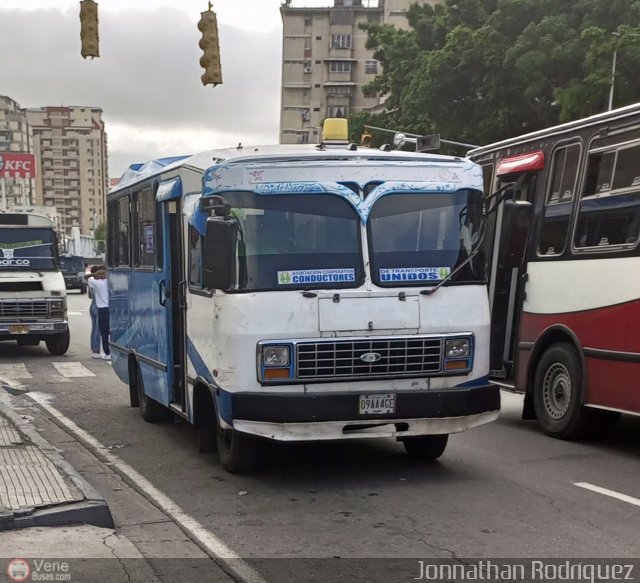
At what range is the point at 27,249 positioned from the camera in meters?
19.1

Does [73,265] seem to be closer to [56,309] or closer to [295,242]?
[56,309]

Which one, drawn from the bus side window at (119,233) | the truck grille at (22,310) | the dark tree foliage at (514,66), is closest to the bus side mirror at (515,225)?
the bus side window at (119,233)

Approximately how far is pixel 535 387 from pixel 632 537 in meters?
4.05

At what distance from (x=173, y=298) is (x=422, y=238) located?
2.83 meters

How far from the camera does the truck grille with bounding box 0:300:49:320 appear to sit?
18.2 meters

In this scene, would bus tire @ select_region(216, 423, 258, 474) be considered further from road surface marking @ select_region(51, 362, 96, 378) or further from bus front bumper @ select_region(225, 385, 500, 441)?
road surface marking @ select_region(51, 362, 96, 378)

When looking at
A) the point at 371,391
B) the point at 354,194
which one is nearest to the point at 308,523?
the point at 371,391

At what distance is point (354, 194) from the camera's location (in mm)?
7285

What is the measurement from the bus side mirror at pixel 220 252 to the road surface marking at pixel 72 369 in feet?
30.9

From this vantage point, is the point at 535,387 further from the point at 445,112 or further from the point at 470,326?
the point at 445,112

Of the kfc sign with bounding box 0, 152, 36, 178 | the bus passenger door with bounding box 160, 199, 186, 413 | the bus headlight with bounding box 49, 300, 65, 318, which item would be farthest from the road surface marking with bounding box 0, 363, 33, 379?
the kfc sign with bounding box 0, 152, 36, 178

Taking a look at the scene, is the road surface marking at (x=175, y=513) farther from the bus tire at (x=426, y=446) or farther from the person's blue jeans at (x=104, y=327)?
the person's blue jeans at (x=104, y=327)

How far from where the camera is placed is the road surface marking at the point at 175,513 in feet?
17.6

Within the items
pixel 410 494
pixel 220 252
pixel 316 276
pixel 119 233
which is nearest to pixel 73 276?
pixel 119 233
